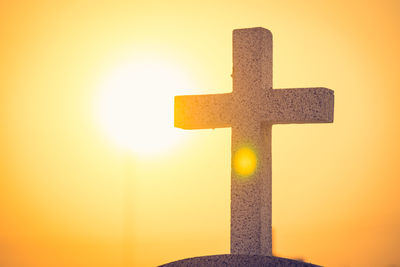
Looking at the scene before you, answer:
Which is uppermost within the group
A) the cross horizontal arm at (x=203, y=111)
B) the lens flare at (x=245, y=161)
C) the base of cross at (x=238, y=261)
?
the cross horizontal arm at (x=203, y=111)

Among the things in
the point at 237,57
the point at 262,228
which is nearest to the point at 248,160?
the point at 262,228

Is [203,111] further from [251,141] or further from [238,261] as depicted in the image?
[238,261]

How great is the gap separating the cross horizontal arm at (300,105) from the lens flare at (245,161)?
29 centimetres

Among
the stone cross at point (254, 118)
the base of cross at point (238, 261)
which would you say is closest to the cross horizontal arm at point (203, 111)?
the stone cross at point (254, 118)

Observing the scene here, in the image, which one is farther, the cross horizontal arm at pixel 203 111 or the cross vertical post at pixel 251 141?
the cross horizontal arm at pixel 203 111

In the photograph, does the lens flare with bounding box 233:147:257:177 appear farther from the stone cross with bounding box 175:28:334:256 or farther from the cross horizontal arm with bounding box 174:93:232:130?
the cross horizontal arm with bounding box 174:93:232:130

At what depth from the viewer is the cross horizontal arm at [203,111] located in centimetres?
→ 402

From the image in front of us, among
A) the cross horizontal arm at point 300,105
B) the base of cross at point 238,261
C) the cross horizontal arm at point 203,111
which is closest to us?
the base of cross at point 238,261

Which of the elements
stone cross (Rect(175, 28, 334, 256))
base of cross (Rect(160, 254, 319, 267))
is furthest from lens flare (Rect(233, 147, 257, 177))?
base of cross (Rect(160, 254, 319, 267))

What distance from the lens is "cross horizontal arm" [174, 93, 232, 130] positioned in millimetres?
4020

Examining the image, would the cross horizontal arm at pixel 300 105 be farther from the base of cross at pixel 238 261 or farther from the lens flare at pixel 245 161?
the base of cross at pixel 238 261

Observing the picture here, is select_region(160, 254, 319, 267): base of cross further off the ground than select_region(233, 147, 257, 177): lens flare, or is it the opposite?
select_region(233, 147, 257, 177): lens flare

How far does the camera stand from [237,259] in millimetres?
2967

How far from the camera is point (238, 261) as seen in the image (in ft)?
9.71
